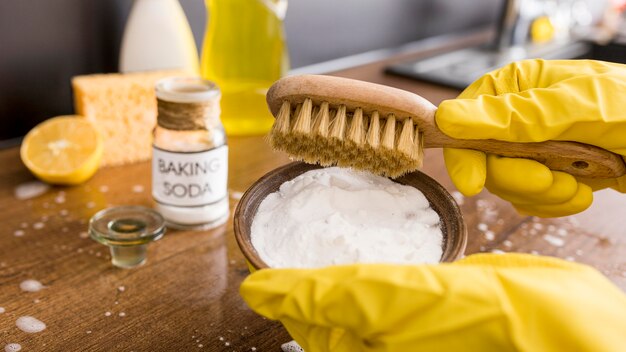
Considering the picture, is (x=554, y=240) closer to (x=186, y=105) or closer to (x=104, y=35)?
(x=186, y=105)

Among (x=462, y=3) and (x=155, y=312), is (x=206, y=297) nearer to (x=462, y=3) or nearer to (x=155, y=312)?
(x=155, y=312)

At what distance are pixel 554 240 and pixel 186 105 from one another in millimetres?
526

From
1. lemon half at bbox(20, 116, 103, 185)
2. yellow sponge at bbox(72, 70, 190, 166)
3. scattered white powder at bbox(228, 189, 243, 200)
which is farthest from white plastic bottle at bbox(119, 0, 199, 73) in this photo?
scattered white powder at bbox(228, 189, 243, 200)

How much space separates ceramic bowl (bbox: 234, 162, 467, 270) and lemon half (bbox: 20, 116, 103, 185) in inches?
14.6

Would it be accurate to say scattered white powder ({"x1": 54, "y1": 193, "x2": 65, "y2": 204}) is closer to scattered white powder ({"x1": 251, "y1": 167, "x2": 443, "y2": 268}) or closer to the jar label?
the jar label

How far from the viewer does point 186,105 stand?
74 cm

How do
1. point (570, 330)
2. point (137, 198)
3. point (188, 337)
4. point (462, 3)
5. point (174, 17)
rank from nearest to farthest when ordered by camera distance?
point (570, 330) < point (188, 337) < point (137, 198) < point (174, 17) < point (462, 3)

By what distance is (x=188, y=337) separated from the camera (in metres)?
0.58

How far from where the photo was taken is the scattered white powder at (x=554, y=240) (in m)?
0.80

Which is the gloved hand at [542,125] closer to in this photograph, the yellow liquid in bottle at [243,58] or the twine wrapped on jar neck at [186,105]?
the twine wrapped on jar neck at [186,105]

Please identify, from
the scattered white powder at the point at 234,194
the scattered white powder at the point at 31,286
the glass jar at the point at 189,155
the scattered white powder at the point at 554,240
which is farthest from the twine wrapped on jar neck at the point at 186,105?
the scattered white powder at the point at 554,240

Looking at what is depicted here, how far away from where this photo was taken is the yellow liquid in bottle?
1024 mm

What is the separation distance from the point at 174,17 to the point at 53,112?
0.88 feet

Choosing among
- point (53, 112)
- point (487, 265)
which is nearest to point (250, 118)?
point (53, 112)
